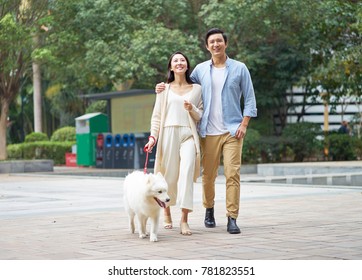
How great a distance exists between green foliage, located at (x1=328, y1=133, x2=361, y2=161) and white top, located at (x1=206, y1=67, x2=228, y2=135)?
804 inches

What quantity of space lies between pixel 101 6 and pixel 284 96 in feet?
30.7

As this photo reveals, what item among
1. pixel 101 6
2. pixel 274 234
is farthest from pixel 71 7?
pixel 274 234

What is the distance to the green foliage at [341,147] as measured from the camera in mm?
29123

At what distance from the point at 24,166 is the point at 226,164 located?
18.5m

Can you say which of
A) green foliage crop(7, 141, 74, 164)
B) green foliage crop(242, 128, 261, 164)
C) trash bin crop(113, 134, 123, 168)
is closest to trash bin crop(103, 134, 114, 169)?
trash bin crop(113, 134, 123, 168)

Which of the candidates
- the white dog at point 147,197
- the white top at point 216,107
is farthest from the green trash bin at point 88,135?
the white dog at point 147,197

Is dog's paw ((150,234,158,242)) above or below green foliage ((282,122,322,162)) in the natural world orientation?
below

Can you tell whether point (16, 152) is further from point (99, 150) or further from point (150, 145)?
point (150, 145)

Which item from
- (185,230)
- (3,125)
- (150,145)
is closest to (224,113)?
(150,145)

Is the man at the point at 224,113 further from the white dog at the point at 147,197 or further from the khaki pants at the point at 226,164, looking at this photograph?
the white dog at the point at 147,197

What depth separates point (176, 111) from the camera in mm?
9102

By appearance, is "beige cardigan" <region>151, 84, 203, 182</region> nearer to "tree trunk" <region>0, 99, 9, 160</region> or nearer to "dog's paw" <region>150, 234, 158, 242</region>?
"dog's paw" <region>150, 234, 158, 242</region>

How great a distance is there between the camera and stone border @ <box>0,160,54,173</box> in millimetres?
26438

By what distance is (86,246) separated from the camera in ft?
26.5
